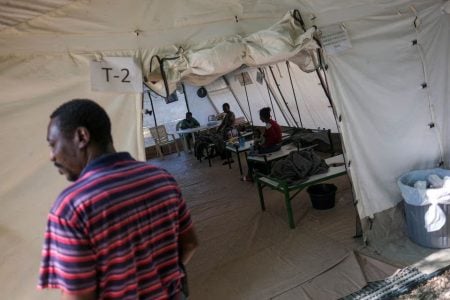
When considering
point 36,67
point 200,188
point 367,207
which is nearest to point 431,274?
point 367,207

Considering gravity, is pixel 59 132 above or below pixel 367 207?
above

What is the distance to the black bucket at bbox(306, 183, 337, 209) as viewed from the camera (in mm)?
4039

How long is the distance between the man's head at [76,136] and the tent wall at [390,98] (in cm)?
244

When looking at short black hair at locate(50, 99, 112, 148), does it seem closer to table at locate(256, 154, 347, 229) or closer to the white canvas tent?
the white canvas tent

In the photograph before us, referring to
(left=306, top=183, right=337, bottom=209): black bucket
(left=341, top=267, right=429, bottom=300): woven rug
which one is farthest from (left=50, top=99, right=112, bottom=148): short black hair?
(left=306, top=183, right=337, bottom=209): black bucket

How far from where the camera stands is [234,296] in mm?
2779

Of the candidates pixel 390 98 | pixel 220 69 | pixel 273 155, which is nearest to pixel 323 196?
pixel 273 155

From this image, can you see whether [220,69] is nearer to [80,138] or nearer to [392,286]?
[80,138]

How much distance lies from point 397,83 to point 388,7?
737 mm

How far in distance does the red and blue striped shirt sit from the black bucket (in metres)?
3.12

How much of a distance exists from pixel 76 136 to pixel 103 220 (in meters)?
0.30

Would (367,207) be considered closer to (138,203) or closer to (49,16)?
(138,203)

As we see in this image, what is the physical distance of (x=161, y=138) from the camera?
10.4 meters

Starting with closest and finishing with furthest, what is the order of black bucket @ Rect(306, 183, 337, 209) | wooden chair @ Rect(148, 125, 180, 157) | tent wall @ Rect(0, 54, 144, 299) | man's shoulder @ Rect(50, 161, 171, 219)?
man's shoulder @ Rect(50, 161, 171, 219) < tent wall @ Rect(0, 54, 144, 299) < black bucket @ Rect(306, 183, 337, 209) < wooden chair @ Rect(148, 125, 180, 157)
